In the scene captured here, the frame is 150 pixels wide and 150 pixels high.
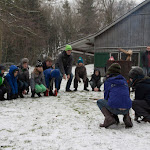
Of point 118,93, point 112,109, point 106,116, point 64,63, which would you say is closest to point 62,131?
point 106,116

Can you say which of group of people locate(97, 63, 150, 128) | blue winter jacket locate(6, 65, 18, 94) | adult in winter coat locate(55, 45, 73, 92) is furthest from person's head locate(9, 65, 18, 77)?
group of people locate(97, 63, 150, 128)

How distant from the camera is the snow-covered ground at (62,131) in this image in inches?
99.3

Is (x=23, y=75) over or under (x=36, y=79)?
over

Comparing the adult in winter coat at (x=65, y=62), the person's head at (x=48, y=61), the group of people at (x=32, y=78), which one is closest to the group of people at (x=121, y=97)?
the group of people at (x=32, y=78)

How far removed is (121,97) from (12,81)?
11.6 feet

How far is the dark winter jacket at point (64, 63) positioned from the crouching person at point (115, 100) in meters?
3.47

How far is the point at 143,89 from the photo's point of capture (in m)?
3.43

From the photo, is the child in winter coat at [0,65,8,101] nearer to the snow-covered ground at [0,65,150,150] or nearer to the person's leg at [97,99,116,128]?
the snow-covered ground at [0,65,150,150]

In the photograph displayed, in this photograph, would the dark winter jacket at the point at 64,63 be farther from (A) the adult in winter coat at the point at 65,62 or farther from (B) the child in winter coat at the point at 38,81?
(B) the child in winter coat at the point at 38,81

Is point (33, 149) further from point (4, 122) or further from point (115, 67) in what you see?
point (115, 67)

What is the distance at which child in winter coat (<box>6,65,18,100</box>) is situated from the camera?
17.6 feet

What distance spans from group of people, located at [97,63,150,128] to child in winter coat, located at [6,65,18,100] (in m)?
3.02

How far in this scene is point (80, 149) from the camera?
2398mm

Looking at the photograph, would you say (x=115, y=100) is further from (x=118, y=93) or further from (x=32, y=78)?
(x=32, y=78)
